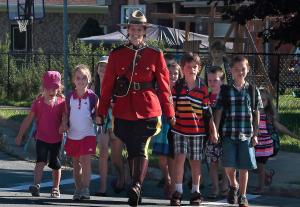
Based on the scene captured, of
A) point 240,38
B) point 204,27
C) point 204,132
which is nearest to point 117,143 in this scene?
point 204,132

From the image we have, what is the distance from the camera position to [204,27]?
1389 inches

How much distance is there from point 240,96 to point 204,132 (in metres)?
0.57

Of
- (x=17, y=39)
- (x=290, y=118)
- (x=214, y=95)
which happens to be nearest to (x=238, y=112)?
(x=214, y=95)

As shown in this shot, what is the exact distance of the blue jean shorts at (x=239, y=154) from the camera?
8688 mm

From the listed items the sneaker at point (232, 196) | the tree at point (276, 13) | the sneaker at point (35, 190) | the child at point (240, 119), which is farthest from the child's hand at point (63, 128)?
the tree at point (276, 13)

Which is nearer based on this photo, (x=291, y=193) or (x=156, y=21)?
(x=291, y=193)

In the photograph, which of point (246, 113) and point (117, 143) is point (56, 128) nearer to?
point (117, 143)

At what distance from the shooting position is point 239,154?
8.73 metres

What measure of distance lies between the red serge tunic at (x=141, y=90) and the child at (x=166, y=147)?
2.41 feet

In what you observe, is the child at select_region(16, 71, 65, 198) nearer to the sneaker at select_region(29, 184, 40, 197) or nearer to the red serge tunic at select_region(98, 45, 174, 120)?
the sneaker at select_region(29, 184, 40, 197)

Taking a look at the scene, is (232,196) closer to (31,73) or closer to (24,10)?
(31,73)

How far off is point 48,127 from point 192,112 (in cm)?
178

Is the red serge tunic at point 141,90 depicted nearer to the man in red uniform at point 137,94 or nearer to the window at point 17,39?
the man in red uniform at point 137,94

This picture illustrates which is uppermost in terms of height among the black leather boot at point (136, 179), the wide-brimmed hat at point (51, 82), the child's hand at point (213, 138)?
the wide-brimmed hat at point (51, 82)
